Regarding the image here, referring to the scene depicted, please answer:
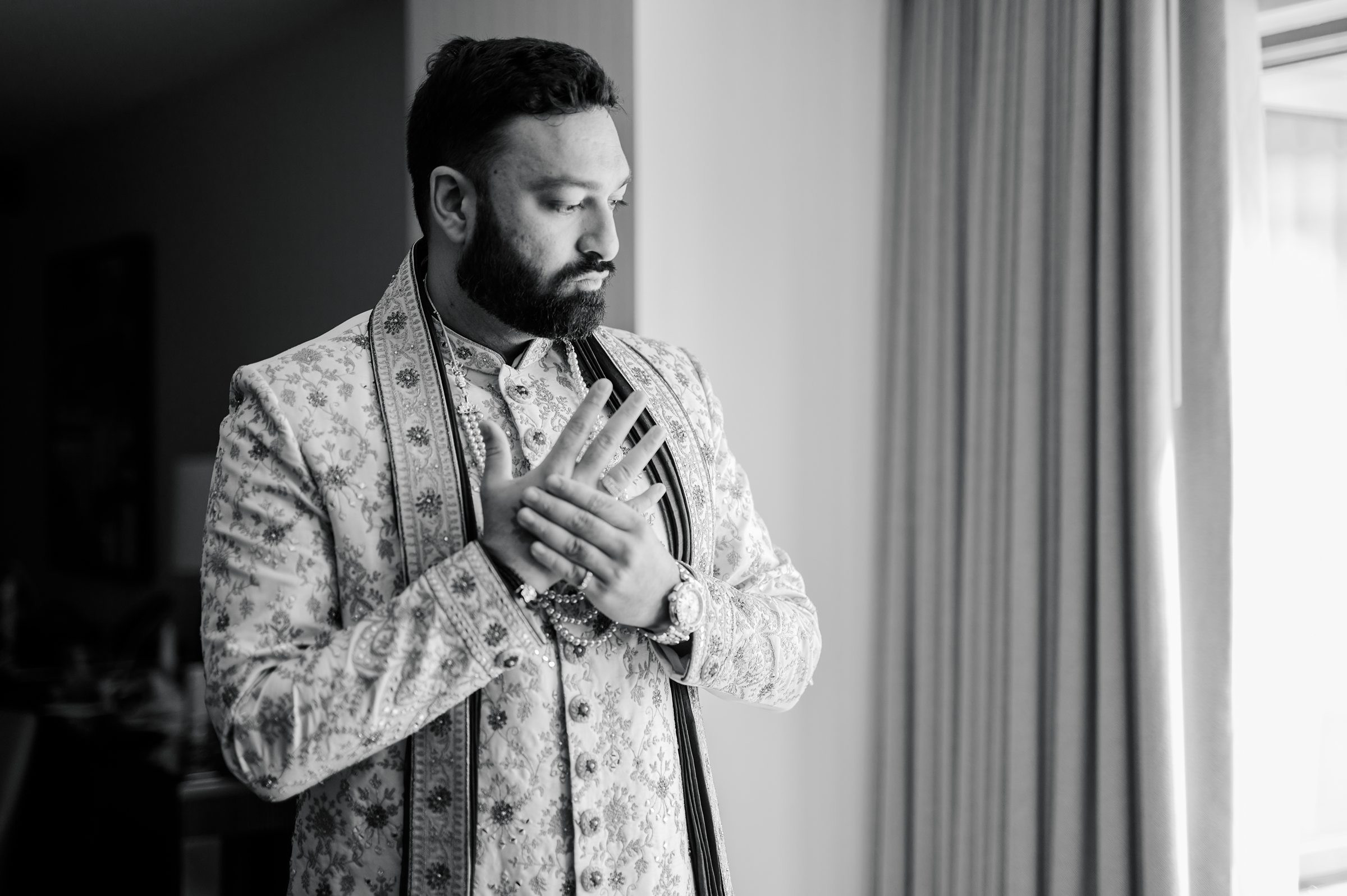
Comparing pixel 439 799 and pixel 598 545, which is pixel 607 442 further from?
pixel 439 799

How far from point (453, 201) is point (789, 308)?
3.03 ft

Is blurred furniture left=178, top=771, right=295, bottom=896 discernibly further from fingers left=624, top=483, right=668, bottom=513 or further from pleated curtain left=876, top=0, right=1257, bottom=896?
fingers left=624, top=483, right=668, bottom=513

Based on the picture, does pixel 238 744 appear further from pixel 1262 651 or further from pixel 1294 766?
pixel 1294 766

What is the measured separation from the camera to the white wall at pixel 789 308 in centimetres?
190

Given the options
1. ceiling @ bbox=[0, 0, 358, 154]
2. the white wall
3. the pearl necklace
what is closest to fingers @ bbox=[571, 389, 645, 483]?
the pearl necklace

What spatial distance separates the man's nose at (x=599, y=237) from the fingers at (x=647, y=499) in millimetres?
275

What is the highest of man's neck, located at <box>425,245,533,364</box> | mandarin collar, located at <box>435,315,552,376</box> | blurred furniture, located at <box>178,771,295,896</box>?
man's neck, located at <box>425,245,533,364</box>

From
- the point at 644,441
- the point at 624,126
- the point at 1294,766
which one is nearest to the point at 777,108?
the point at 624,126

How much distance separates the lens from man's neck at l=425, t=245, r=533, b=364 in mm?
1312

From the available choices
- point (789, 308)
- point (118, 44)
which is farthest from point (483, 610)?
point (118, 44)

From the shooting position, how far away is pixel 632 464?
3.78 ft

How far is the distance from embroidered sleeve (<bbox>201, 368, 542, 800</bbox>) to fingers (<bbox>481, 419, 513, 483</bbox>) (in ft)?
0.25

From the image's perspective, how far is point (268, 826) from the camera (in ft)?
8.59

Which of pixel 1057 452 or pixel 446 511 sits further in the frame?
pixel 1057 452
